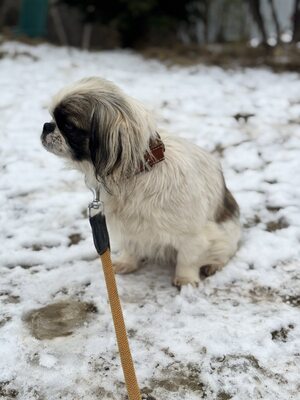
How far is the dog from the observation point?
2.14 metres

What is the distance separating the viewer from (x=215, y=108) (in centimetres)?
522

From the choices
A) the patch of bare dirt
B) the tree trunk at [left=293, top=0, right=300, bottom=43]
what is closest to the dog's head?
the patch of bare dirt

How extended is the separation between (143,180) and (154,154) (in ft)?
0.47

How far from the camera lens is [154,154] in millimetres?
2346

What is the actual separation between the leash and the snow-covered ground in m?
0.23

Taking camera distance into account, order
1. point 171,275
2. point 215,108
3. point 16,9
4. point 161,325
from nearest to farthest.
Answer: point 161,325, point 171,275, point 215,108, point 16,9

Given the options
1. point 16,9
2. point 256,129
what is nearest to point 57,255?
point 256,129

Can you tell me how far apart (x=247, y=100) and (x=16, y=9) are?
6.15m

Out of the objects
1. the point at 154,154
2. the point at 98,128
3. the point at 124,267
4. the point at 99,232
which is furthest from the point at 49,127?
the point at 124,267

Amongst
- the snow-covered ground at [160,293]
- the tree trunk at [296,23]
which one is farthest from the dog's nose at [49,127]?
the tree trunk at [296,23]

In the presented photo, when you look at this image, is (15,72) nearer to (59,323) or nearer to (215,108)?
(215,108)

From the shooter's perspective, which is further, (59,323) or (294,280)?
(294,280)

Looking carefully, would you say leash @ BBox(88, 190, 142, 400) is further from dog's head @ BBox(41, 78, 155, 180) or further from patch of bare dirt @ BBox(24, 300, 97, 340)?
patch of bare dirt @ BBox(24, 300, 97, 340)

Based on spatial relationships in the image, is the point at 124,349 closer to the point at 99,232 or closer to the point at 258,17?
the point at 99,232
